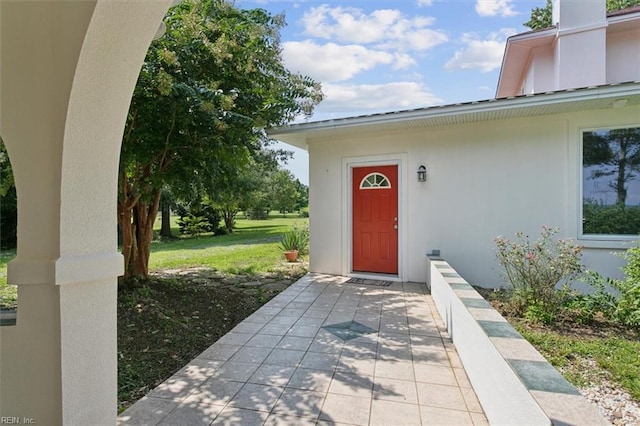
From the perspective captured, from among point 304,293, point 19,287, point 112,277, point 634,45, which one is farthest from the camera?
point 634,45

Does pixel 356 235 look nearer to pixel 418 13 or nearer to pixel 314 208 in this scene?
pixel 314 208

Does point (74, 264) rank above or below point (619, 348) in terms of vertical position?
above

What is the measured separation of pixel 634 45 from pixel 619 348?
7.39m

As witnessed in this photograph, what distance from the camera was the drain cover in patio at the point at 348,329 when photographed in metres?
3.69

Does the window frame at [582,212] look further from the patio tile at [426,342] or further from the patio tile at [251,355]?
the patio tile at [251,355]

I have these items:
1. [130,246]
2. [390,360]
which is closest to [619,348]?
[390,360]

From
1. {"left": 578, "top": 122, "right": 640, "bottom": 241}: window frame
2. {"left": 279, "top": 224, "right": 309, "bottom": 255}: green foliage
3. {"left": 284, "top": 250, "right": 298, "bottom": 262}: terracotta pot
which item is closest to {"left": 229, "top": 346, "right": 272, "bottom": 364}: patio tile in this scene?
{"left": 578, "top": 122, "right": 640, "bottom": 241}: window frame

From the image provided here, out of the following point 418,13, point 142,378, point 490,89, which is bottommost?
point 142,378

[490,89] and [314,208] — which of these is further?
[490,89]

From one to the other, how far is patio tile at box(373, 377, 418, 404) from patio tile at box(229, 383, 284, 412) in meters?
0.75

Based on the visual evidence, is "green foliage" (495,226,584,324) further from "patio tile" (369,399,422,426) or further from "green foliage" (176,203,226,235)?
"green foliage" (176,203,226,235)

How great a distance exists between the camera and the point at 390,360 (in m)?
3.10

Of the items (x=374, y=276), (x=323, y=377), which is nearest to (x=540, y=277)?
(x=374, y=276)

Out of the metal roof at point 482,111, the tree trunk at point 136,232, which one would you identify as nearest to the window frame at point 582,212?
the metal roof at point 482,111
